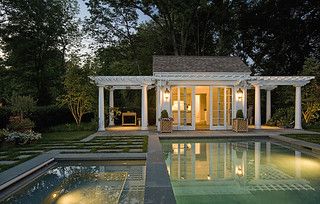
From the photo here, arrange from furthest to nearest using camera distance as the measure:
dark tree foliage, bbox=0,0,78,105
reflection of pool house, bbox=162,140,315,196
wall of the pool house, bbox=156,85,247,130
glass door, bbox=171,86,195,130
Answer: dark tree foliage, bbox=0,0,78,105 < glass door, bbox=171,86,195,130 < wall of the pool house, bbox=156,85,247,130 < reflection of pool house, bbox=162,140,315,196

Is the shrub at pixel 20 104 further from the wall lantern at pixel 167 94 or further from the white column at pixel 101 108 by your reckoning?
the wall lantern at pixel 167 94

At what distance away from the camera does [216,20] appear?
24.8 meters

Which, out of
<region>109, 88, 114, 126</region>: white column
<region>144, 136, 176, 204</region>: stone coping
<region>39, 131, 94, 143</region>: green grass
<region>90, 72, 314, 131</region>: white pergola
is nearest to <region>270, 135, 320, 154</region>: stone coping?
<region>90, 72, 314, 131</region>: white pergola

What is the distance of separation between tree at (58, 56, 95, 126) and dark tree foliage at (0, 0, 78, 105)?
23.7ft

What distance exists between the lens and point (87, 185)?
5621mm

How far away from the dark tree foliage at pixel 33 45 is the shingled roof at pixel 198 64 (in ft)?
35.8

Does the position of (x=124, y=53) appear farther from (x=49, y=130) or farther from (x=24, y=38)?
(x=49, y=130)

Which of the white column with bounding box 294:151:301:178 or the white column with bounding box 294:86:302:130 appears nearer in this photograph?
the white column with bounding box 294:151:301:178

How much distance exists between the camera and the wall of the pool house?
14594 millimetres

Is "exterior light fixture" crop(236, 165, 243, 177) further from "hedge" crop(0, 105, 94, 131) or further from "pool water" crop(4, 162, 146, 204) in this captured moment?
"hedge" crop(0, 105, 94, 131)

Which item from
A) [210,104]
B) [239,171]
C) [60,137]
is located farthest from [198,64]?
[239,171]

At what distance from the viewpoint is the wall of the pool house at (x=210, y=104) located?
47.9 feet

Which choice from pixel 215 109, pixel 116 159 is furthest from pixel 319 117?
pixel 116 159

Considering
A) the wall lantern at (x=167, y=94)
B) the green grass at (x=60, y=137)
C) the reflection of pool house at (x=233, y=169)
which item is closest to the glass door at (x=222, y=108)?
the wall lantern at (x=167, y=94)
